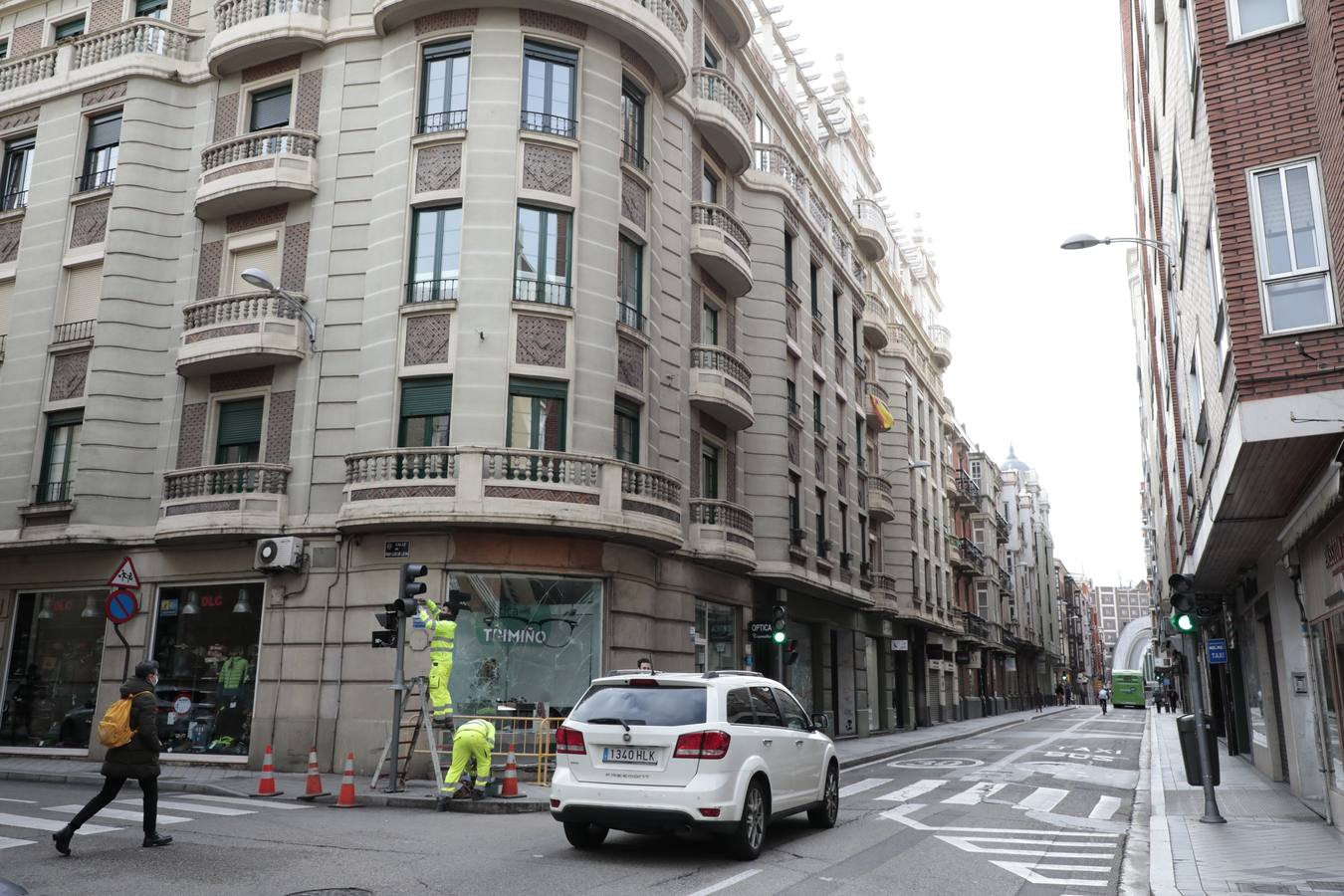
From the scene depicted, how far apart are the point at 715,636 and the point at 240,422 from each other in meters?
11.1

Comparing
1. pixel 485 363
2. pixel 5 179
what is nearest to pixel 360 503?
Result: pixel 485 363

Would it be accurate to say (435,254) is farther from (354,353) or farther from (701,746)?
(701,746)

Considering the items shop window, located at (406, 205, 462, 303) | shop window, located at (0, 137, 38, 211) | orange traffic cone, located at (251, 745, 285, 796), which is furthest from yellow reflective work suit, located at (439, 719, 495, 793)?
shop window, located at (0, 137, 38, 211)

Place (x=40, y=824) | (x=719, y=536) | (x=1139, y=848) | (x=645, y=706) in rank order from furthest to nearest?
(x=719, y=536)
(x=40, y=824)
(x=1139, y=848)
(x=645, y=706)

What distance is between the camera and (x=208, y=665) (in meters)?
19.6

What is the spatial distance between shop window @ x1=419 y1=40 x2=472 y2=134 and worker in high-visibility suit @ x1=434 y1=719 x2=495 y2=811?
37.9ft

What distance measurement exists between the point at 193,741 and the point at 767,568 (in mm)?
13213

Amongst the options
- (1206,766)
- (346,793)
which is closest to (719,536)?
(346,793)

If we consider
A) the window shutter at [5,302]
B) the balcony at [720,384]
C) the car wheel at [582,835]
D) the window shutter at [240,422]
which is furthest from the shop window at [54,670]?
the car wheel at [582,835]

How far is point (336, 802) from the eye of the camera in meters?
13.7

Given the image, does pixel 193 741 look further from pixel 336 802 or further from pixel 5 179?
pixel 5 179

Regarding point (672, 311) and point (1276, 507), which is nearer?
point (1276, 507)

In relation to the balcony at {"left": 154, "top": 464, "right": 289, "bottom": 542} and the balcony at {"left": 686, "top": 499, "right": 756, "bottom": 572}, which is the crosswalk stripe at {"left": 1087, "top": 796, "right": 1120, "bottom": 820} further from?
the balcony at {"left": 154, "top": 464, "right": 289, "bottom": 542}

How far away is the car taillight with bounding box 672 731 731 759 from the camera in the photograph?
30.6 feet
